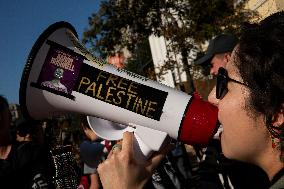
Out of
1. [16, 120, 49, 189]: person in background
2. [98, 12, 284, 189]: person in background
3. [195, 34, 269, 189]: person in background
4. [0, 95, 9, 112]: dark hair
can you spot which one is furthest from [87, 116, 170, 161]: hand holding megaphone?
[0, 95, 9, 112]: dark hair

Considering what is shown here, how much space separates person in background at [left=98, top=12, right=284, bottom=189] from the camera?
1.46m

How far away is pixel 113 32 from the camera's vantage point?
476 inches

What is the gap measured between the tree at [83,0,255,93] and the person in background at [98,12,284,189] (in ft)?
26.4

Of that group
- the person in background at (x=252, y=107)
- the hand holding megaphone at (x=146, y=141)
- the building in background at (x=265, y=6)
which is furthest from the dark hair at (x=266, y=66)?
the building in background at (x=265, y=6)

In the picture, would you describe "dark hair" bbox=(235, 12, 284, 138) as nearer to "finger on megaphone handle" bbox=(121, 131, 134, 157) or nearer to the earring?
the earring

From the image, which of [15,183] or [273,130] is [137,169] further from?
[15,183]

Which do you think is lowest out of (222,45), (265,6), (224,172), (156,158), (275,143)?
(224,172)

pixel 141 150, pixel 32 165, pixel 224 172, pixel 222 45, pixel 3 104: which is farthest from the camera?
pixel 222 45

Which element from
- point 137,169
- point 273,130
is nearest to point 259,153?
point 273,130

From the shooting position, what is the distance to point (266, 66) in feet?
4.76

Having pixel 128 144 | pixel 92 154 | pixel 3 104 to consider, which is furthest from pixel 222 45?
pixel 128 144

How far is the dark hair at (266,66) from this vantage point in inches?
56.6

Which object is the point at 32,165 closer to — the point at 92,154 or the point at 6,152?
the point at 6,152

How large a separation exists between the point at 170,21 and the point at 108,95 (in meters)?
9.41
